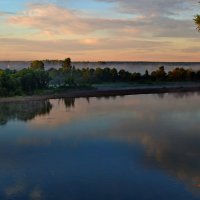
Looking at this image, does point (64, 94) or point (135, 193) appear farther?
point (64, 94)

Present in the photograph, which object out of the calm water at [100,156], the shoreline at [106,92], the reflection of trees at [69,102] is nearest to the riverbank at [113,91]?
the shoreline at [106,92]

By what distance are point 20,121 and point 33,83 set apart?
35.6 meters

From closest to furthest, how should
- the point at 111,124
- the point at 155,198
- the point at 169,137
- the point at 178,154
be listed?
the point at 155,198, the point at 178,154, the point at 169,137, the point at 111,124

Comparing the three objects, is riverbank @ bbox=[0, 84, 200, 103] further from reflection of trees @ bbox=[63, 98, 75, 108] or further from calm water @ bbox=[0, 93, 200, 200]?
calm water @ bbox=[0, 93, 200, 200]

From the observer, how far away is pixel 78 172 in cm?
2975

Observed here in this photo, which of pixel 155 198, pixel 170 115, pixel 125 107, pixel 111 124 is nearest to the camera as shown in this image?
pixel 155 198

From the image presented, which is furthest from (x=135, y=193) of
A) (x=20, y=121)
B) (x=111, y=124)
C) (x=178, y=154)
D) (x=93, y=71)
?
(x=93, y=71)

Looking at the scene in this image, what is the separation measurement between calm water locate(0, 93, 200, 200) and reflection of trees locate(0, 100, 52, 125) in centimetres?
30

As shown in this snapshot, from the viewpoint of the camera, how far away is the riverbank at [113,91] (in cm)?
8525

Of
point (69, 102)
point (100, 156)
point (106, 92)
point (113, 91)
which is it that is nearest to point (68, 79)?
point (106, 92)

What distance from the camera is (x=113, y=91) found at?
354 feet

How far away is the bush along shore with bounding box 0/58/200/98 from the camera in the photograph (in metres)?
85.8

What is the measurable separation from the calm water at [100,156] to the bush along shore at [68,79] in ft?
80.2

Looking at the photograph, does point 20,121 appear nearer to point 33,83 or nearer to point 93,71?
point 33,83
